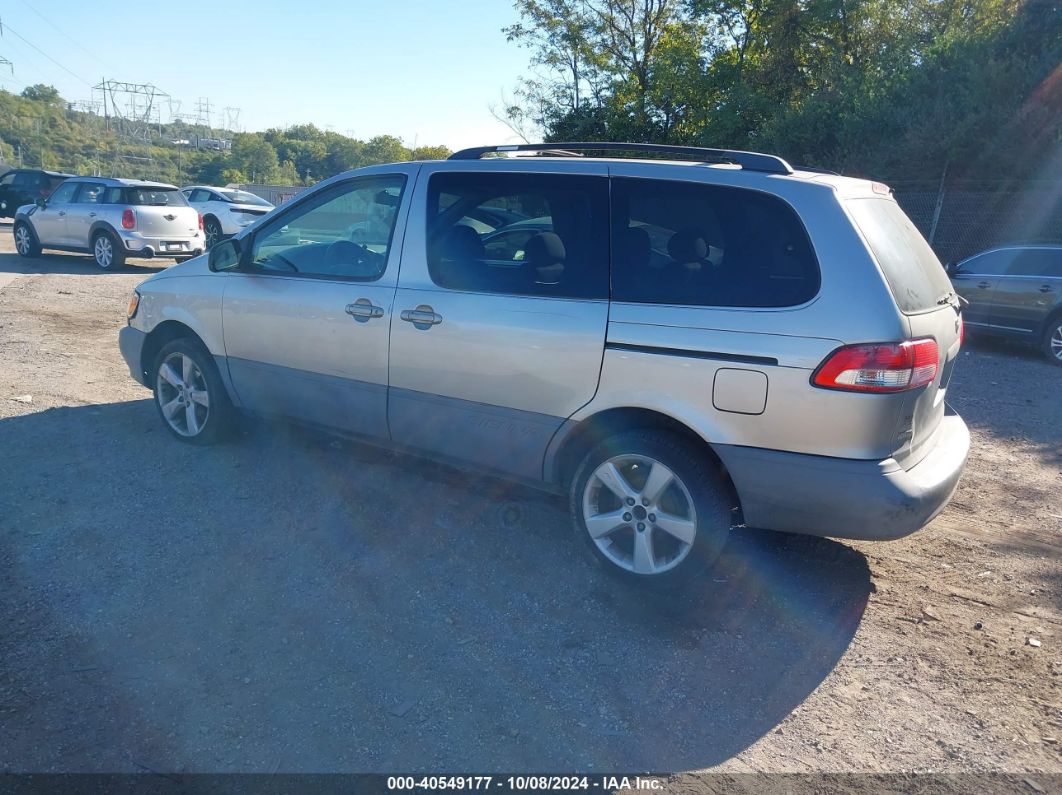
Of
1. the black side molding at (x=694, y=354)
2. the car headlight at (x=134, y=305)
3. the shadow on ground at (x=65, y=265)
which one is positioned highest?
the black side molding at (x=694, y=354)

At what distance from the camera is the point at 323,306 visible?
15.7 feet

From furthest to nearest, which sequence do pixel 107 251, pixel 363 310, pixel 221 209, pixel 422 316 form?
1. pixel 221 209
2. pixel 107 251
3. pixel 363 310
4. pixel 422 316

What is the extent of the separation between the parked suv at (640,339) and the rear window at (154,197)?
1263cm

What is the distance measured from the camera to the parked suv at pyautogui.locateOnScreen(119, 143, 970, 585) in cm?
346

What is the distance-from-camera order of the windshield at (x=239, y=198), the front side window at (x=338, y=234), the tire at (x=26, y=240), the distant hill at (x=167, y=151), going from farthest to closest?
the distant hill at (x=167, y=151) < the windshield at (x=239, y=198) < the tire at (x=26, y=240) < the front side window at (x=338, y=234)

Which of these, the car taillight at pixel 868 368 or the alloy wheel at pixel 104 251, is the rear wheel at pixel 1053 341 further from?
the alloy wheel at pixel 104 251

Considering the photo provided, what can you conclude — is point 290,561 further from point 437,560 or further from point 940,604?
point 940,604

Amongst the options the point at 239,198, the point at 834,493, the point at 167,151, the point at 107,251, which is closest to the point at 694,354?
the point at 834,493

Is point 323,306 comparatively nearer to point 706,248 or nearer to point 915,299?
point 706,248

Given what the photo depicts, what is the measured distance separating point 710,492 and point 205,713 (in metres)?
2.21

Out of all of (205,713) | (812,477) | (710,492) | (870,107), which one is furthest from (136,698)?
(870,107)

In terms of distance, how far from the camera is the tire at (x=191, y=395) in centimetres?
550

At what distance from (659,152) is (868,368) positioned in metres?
1.63

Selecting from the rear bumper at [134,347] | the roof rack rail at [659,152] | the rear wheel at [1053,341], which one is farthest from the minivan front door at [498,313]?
the rear wheel at [1053,341]
